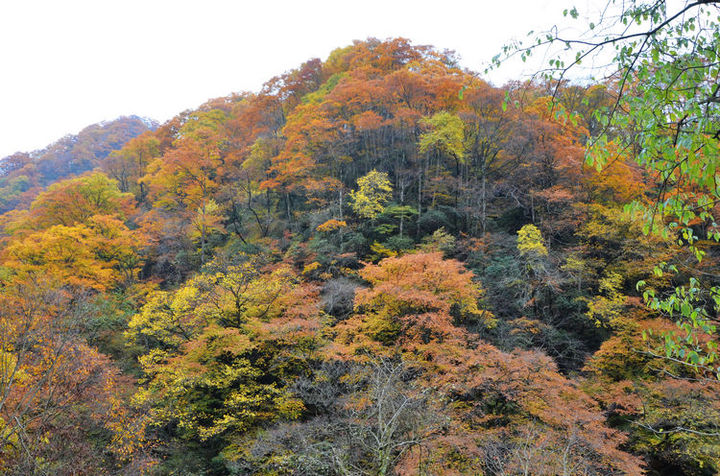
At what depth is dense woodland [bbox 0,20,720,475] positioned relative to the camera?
827 centimetres

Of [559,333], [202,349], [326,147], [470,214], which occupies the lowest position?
[559,333]

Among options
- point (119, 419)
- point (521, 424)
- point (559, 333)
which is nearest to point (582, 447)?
point (521, 424)

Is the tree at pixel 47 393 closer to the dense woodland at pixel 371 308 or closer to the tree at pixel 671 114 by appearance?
the dense woodland at pixel 371 308

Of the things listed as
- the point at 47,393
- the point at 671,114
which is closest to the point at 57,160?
the point at 47,393

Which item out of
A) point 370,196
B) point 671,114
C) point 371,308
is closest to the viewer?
point 671,114

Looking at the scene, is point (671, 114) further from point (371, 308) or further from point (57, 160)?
point (57, 160)

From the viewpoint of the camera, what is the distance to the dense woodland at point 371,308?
325 inches

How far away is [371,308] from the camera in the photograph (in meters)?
13.2

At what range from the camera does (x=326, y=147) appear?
22391mm

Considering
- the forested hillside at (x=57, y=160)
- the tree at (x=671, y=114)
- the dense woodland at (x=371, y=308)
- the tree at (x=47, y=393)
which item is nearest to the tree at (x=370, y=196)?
the dense woodland at (x=371, y=308)

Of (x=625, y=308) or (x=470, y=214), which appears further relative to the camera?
(x=470, y=214)

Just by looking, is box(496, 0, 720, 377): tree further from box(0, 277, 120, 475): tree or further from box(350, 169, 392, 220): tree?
box(350, 169, 392, 220): tree

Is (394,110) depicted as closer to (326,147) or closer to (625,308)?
(326,147)

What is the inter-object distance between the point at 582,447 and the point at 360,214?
13.8 meters
